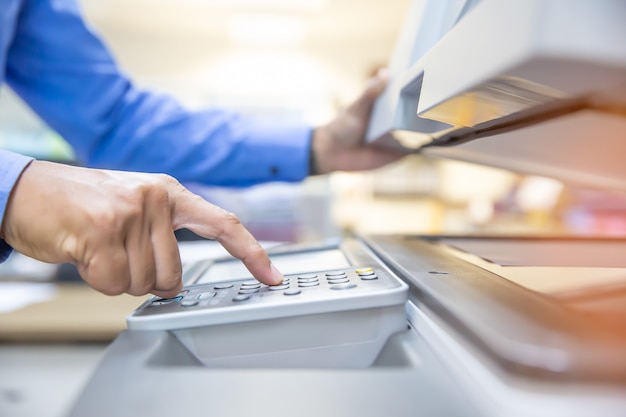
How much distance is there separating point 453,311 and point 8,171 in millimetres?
317

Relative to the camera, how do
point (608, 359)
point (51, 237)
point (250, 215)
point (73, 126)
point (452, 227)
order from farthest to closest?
point (452, 227) → point (250, 215) → point (73, 126) → point (51, 237) → point (608, 359)

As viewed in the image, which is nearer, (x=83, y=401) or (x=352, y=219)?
(x=83, y=401)

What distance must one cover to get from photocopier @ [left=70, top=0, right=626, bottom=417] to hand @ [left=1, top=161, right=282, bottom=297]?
0.04 m

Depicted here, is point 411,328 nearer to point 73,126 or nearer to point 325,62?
point 73,126

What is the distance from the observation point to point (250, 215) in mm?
1764

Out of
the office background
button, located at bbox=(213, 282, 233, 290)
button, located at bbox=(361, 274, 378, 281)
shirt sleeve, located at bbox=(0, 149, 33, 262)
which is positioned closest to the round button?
button, located at bbox=(361, 274, 378, 281)

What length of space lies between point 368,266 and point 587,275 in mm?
186

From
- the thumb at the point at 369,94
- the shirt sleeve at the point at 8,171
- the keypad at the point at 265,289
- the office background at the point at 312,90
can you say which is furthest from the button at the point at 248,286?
the office background at the point at 312,90

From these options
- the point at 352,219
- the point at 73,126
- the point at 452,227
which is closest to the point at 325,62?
the point at 352,219

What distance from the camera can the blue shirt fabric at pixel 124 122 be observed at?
90cm

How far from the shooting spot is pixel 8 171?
13.5 inches

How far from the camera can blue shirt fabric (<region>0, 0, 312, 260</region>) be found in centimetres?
90

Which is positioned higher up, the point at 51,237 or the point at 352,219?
the point at 51,237

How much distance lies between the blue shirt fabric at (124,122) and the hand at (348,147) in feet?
0.09
